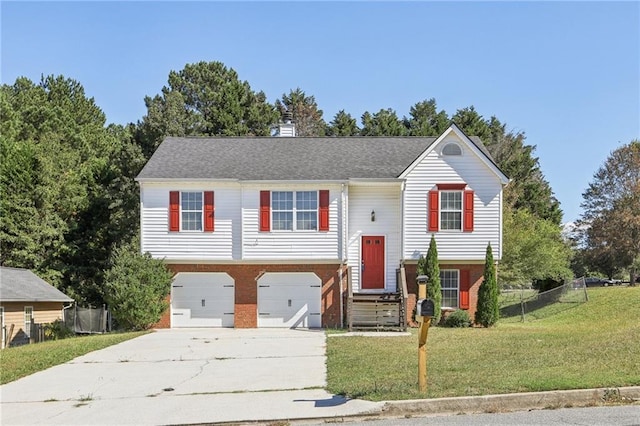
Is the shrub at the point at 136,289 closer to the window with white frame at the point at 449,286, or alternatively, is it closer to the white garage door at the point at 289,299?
the white garage door at the point at 289,299

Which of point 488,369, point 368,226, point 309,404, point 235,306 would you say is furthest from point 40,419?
point 368,226

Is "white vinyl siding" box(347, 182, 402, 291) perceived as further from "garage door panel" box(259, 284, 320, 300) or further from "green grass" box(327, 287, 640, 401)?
"green grass" box(327, 287, 640, 401)

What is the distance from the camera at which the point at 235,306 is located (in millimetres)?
25484

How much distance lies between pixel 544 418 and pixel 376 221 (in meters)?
17.1

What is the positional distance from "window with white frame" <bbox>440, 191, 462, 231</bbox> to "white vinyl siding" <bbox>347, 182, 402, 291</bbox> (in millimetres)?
1667

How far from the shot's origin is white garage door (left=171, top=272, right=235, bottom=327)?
25.7m

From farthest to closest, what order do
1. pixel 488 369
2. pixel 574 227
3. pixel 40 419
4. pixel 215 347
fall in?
1. pixel 574 227
2. pixel 215 347
3. pixel 488 369
4. pixel 40 419

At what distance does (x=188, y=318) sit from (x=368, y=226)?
7672mm

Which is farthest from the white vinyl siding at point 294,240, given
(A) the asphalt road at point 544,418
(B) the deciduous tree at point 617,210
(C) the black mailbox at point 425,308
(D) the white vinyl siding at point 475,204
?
(B) the deciduous tree at point 617,210

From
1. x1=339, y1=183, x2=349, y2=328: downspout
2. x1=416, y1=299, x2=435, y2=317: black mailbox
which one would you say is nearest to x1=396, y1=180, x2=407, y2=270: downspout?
x1=339, y1=183, x2=349, y2=328: downspout

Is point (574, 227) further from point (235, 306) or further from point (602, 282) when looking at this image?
point (235, 306)

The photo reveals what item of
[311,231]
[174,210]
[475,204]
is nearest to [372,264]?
[311,231]

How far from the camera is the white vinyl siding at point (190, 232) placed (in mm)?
25234

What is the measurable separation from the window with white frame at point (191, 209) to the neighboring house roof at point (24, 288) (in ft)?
27.4
